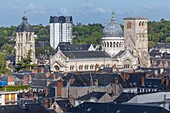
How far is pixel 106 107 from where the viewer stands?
6059cm

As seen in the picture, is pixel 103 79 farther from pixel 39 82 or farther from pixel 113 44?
pixel 113 44

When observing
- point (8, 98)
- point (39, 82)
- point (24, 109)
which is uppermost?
point (39, 82)

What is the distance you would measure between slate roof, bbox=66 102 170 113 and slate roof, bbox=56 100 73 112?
12.5 ft

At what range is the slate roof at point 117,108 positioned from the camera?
58013 millimetres

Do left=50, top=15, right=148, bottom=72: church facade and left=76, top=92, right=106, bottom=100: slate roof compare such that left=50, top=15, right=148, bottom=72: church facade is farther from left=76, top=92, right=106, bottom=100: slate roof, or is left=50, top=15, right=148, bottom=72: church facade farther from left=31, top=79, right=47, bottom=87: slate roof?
left=76, top=92, right=106, bottom=100: slate roof

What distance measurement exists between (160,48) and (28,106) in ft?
374

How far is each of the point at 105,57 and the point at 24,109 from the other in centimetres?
6662

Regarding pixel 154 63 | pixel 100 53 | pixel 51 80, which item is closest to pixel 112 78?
pixel 51 80

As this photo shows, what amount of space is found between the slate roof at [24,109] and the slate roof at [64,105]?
458cm

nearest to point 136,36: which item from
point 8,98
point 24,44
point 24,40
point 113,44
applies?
point 113,44

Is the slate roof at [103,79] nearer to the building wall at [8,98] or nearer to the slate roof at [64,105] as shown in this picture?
the building wall at [8,98]

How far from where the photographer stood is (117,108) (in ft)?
197

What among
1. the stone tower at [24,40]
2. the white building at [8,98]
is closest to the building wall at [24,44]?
the stone tower at [24,40]

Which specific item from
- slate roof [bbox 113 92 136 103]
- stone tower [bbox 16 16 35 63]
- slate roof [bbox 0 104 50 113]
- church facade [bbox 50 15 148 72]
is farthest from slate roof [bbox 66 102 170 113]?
stone tower [bbox 16 16 35 63]
